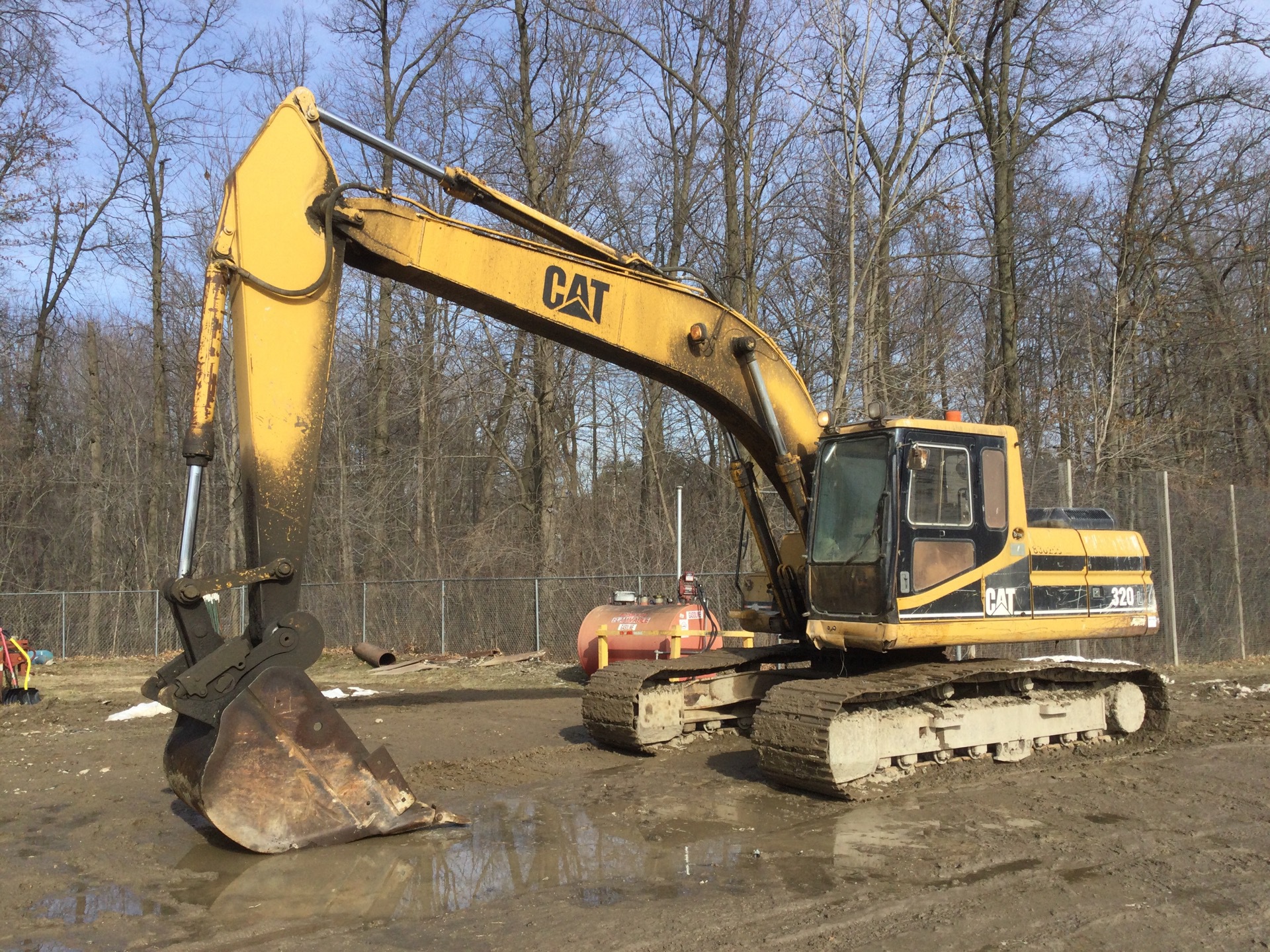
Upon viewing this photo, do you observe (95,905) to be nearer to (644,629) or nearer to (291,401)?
(291,401)

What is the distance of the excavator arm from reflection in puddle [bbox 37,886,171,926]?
481 mm

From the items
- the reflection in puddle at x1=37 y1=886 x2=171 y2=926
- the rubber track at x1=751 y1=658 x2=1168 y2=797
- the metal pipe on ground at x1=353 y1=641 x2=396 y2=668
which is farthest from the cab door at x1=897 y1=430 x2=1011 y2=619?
the metal pipe on ground at x1=353 y1=641 x2=396 y2=668

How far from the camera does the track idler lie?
5285 mm

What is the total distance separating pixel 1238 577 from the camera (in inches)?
623

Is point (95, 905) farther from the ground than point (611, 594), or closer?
closer

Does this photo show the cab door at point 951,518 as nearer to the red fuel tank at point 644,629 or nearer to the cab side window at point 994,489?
the cab side window at point 994,489

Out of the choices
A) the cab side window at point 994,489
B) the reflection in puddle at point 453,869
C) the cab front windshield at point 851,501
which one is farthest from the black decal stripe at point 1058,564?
the reflection in puddle at point 453,869

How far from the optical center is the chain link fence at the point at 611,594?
15.2 meters

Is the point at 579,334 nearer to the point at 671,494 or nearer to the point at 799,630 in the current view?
the point at 799,630

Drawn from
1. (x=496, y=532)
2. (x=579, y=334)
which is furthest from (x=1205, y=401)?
(x=579, y=334)

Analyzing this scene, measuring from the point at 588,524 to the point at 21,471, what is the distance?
1538cm

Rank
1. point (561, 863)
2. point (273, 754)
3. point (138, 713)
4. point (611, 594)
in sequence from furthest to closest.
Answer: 1. point (611, 594)
2. point (138, 713)
3. point (561, 863)
4. point (273, 754)

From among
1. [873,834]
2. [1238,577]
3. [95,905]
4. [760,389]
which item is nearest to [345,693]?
[760,389]

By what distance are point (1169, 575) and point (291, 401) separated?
43.7 feet
